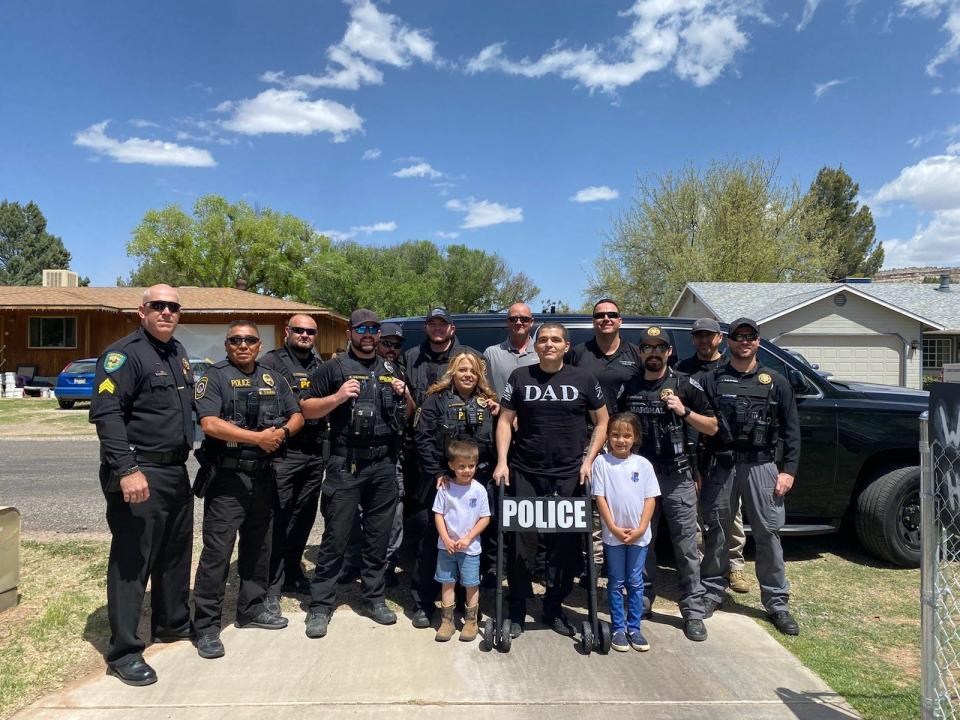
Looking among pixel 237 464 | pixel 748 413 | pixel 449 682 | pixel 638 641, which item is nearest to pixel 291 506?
pixel 237 464

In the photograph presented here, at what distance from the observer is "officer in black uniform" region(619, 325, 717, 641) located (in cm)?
399

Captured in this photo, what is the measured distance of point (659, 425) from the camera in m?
4.02

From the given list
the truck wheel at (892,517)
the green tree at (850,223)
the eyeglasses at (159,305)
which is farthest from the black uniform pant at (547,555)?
the green tree at (850,223)

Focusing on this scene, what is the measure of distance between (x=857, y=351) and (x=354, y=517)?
20.9 m

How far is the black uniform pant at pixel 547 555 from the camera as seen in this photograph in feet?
12.6

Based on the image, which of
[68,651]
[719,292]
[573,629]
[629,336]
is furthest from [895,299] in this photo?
[68,651]

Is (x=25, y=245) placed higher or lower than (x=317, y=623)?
higher

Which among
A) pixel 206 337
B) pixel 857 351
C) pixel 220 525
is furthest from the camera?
pixel 206 337

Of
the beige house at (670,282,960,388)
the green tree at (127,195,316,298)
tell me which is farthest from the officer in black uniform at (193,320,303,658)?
the green tree at (127,195,316,298)

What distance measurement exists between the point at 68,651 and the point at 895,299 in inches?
1095

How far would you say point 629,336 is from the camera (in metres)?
5.15

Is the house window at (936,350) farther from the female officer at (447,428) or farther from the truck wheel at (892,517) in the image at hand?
the female officer at (447,428)

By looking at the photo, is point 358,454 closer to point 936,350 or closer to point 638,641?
point 638,641

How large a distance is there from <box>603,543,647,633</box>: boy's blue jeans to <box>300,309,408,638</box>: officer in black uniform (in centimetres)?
138
